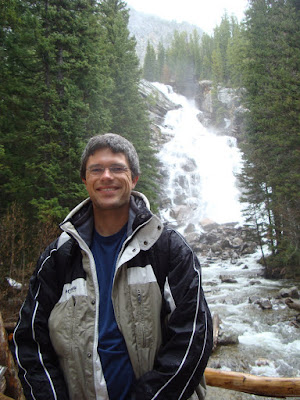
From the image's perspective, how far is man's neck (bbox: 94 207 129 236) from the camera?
6.71 ft

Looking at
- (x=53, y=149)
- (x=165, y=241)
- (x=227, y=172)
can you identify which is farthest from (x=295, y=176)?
Result: (x=227, y=172)

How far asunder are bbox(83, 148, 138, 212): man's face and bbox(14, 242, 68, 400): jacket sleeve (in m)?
0.46

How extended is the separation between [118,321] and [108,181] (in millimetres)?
906

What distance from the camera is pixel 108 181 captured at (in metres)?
2.02

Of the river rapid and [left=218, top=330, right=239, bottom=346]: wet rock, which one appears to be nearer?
the river rapid

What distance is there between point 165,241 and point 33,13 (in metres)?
14.1

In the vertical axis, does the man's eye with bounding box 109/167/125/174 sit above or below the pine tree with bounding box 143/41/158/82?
below

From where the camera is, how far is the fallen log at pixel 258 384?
10.1ft

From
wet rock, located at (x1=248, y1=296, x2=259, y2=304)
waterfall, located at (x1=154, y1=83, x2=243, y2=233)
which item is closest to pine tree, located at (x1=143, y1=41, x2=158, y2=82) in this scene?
waterfall, located at (x1=154, y1=83, x2=243, y2=233)

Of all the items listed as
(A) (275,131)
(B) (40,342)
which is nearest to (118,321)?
(B) (40,342)

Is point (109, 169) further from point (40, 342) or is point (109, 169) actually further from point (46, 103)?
point (46, 103)

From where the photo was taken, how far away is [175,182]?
3394 cm

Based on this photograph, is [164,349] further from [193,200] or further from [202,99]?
[202,99]

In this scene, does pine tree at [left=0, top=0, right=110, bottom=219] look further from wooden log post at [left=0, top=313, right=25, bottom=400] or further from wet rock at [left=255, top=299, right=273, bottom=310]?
wet rock at [left=255, top=299, right=273, bottom=310]
